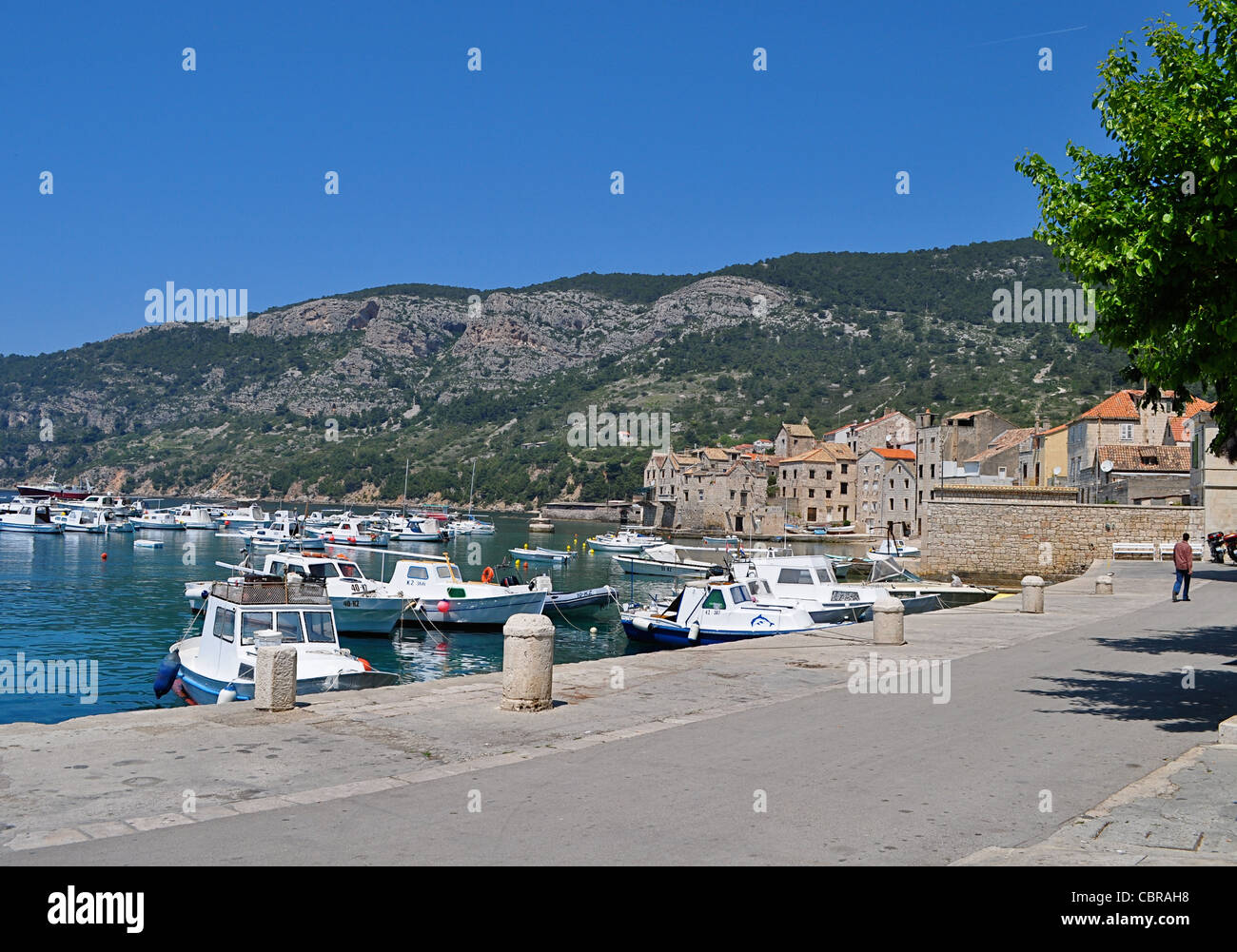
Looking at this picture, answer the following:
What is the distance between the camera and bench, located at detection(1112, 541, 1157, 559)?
45.9m

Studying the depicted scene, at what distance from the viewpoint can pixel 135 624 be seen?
38000mm

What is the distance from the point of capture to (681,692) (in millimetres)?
14305

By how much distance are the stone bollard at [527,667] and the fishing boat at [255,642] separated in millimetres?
8344

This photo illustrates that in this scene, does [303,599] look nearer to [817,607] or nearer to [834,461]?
[817,607]

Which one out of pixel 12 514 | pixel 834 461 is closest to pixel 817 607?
pixel 834 461

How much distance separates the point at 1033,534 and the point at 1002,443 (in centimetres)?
4727

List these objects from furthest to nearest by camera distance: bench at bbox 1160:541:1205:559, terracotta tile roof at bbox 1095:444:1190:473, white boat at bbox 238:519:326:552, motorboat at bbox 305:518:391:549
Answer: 1. motorboat at bbox 305:518:391:549
2. white boat at bbox 238:519:326:552
3. terracotta tile roof at bbox 1095:444:1190:473
4. bench at bbox 1160:541:1205:559

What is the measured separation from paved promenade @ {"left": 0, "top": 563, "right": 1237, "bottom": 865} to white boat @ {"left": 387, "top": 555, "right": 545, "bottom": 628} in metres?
22.2

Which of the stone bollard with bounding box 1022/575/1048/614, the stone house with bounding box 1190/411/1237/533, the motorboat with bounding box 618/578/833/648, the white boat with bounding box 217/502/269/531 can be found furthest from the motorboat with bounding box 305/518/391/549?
the stone bollard with bounding box 1022/575/1048/614

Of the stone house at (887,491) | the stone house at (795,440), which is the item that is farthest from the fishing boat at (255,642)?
the stone house at (795,440)

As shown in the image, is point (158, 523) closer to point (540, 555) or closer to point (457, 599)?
point (540, 555)

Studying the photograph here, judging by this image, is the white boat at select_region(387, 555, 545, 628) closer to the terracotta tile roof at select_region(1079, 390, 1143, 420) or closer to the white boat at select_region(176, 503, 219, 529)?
the terracotta tile roof at select_region(1079, 390, 1143, 420)

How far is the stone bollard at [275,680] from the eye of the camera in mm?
11961

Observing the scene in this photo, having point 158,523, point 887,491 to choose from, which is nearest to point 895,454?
point 887,491
